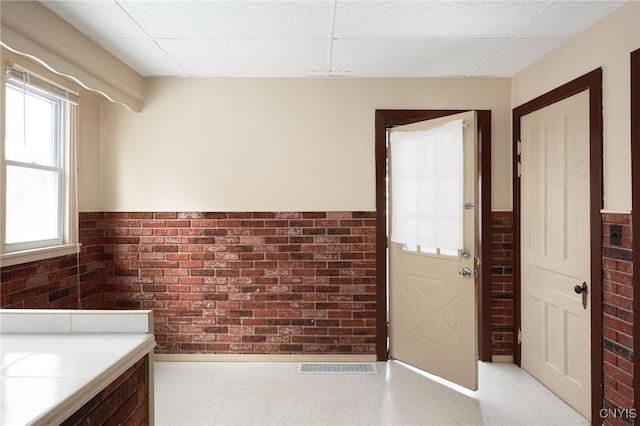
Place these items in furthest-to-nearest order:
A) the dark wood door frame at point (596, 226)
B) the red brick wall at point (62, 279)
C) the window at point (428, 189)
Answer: the window at point (428, 189)
the red brick wall at point (62, 279)
the dark wood door frame at point (596, 226)

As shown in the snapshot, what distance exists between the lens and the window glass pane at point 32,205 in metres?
2.69

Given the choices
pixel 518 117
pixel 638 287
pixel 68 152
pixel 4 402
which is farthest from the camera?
pixel 518 117

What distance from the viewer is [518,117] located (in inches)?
136

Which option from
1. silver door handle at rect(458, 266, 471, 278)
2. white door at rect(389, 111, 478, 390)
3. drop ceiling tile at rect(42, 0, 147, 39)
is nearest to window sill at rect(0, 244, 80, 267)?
drop ceiling tile at rect(42, 0, 147, 39)

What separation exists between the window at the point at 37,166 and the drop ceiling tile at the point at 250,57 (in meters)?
0.94

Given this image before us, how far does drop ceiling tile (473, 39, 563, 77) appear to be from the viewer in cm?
287

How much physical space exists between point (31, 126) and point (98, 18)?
0.95 meters

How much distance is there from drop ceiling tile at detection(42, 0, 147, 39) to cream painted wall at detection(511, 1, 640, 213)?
2866mm

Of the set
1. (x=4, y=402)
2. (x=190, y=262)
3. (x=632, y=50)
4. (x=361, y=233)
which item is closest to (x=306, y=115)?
(x=361, y=233)

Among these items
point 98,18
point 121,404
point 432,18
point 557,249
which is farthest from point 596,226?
point 98,18

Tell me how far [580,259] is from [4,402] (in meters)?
3.02

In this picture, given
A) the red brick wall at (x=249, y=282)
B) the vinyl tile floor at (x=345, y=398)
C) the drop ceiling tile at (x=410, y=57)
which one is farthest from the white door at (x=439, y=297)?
the drop ceiling tile at (x=410, y=57)

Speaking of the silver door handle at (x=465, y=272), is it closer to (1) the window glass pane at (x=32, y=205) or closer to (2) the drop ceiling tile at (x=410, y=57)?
(2) the drop ceiling tile at (x=410, y=57)

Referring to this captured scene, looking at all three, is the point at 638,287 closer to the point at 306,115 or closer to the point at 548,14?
the point at 548,14
